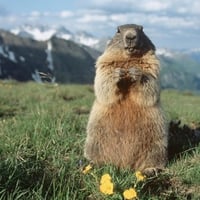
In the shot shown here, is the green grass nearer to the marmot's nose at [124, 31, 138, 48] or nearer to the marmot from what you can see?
the marmot

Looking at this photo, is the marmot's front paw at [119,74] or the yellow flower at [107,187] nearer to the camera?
the yellow flower at [107,187]

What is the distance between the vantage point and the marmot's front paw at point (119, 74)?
17.7 feet

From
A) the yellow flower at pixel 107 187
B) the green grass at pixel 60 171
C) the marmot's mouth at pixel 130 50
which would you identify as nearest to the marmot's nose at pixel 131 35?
the marmot's mouth at pixel 130 50

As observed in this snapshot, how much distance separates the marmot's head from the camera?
5461mm

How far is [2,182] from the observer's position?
13.9ft

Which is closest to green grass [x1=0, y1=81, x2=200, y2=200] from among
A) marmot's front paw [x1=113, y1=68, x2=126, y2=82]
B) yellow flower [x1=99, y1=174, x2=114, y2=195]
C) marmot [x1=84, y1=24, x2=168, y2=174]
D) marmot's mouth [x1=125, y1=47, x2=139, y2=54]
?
yellow flower [x1=99, y1=174, x2=114, y2=195]

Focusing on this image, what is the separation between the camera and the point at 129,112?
5383mm

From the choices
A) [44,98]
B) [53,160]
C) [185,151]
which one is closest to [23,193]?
[53,160]

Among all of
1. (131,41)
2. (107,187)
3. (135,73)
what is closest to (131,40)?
(131,41)

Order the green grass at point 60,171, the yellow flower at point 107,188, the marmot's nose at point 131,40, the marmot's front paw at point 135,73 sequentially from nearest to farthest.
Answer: the yellow flower at point 107,188
the green grass at point 60,171
the marmot's front paw at point 135,73
the marmot's nose at point 131,40

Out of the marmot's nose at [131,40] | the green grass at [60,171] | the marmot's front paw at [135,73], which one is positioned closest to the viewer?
the green grass at [60,171]

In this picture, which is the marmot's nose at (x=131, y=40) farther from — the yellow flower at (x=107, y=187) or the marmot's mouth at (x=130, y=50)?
the yellow flower at (x=107, y=187)

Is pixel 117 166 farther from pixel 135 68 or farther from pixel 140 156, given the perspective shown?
pixel 135 68

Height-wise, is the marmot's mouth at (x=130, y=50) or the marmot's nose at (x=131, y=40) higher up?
the marmot's nose at (x=131, y=40)
